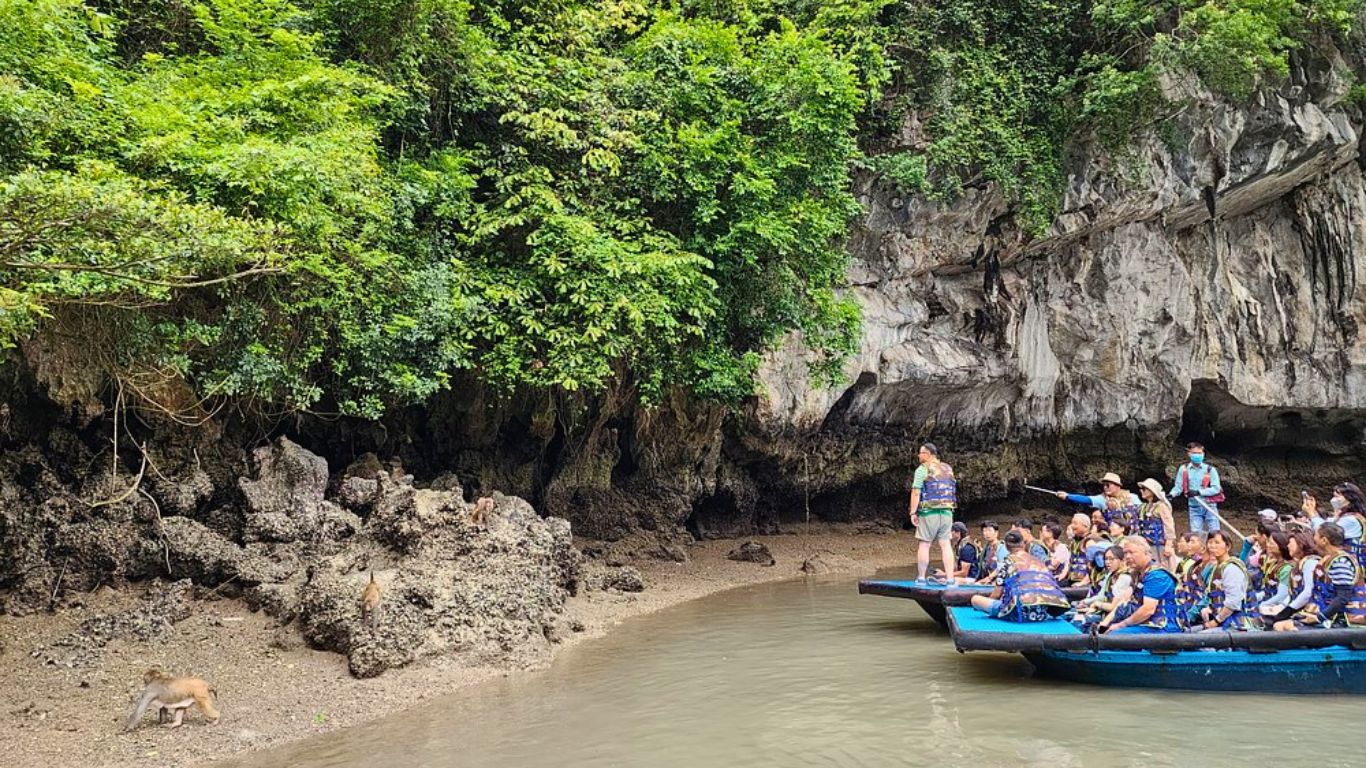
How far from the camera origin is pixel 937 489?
1017 cm

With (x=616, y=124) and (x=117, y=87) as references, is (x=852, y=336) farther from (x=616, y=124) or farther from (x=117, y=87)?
(x=117, y=87)

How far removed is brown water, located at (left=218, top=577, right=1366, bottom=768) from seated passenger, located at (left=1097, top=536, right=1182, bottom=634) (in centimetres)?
52

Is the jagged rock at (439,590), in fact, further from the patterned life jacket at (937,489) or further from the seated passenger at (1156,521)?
the seated passenger at (1156,521)

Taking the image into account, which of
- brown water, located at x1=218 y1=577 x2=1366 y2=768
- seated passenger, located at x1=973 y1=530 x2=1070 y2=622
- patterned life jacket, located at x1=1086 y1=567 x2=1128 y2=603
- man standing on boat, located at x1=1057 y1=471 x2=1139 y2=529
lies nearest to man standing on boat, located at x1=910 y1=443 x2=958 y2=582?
brown water, located at x1=218 y1=577 x2=1366 y2=768

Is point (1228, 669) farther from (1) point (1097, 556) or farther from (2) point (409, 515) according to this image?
(2) point (409, 515)

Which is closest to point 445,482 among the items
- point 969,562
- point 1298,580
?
point 969,562

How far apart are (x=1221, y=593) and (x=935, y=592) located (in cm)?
276

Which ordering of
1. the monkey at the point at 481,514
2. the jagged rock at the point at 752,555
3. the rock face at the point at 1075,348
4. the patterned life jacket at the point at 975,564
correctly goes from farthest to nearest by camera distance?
the rock face at the point at 1075,348 < the jagged rock at the point at 752,555 < the patterned life jacket at the point at 975,564 < the monkey at the point at 481,514

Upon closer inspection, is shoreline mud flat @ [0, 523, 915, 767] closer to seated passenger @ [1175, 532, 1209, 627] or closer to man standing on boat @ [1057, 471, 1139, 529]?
seated passenger @ [1175, 532, 1209, 627]

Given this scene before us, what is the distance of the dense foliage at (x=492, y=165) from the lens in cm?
738

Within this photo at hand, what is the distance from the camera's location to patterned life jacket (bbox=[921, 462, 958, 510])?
10.1 m

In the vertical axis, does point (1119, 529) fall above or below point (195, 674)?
above

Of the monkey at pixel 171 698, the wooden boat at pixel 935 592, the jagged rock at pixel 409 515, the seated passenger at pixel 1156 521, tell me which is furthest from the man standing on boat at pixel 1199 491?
the monkey at pixel 171 698

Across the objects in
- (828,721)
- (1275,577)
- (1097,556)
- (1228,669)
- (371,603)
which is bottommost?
(828,721)
